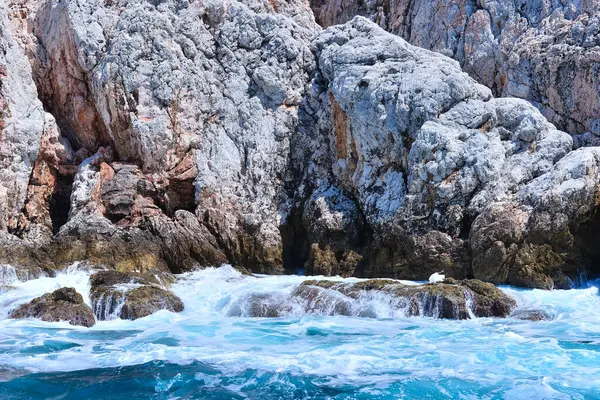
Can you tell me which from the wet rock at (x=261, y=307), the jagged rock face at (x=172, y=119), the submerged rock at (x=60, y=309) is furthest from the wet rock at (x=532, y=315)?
the jagged rock face at (x=172, y=119)

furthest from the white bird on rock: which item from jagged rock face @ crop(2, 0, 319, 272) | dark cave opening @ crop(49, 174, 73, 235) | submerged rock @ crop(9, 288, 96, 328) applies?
dark cave opening @ crop(49, 174, 73, 235)

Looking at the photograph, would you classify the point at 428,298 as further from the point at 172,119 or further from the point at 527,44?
the point at 527,44

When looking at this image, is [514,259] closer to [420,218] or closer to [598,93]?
[420,218]

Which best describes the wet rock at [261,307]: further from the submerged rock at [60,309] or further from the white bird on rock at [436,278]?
the white bird on rock at [436,278]

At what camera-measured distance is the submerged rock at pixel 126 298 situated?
45.7 ft

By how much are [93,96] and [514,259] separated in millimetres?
16662

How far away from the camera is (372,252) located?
2000cm

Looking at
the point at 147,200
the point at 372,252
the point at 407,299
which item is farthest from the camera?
the point at 147,200

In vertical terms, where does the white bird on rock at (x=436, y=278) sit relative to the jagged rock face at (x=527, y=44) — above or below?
below

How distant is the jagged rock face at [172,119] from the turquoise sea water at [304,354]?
6175mm

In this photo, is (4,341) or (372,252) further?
(372,252)

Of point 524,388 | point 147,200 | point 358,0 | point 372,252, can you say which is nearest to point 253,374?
point 524,388

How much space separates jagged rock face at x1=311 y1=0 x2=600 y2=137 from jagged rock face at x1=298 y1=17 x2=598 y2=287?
5253mm

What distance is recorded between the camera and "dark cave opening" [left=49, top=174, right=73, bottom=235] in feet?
74.1
